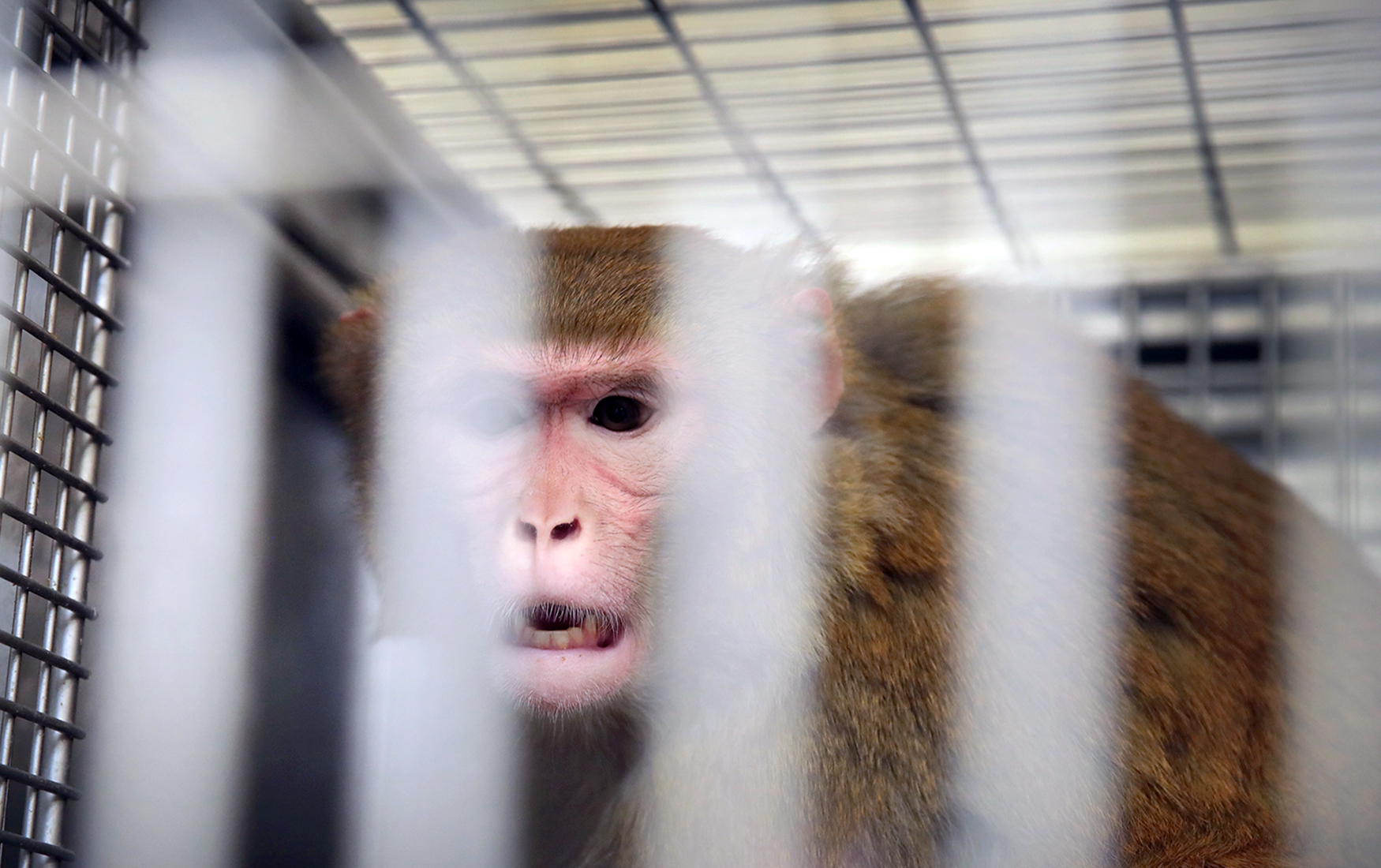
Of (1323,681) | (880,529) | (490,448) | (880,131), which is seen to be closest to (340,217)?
(490,448)

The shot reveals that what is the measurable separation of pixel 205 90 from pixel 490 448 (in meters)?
0.48

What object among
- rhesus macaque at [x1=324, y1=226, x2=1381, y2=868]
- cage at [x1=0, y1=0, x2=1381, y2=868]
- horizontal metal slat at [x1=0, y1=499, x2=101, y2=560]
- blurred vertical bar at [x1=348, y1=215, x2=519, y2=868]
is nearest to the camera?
horizontal metal slat at [x1=0, y1=499, x2=101, y2=560]

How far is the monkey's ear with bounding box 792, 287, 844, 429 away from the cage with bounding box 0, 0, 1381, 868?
0.10 m

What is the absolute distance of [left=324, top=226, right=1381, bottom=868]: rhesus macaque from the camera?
4.63 ft

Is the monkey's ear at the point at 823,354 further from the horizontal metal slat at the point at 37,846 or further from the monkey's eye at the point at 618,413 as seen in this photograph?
the horizontal metal slat at the point at 37,846

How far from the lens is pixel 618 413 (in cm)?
153

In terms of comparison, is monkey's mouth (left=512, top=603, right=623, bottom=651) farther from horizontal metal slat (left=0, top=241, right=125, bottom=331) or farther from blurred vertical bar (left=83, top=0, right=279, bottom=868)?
horizontal metal slat (left=0, top=241, right=125, bottom=331)

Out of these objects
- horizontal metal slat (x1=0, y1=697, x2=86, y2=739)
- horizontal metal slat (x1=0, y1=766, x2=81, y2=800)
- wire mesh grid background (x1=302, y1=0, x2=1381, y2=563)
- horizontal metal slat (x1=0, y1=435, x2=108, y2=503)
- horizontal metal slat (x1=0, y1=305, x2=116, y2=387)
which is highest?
wire mesh grid background (x1=302, y1=0, x2=1381, y2=563)

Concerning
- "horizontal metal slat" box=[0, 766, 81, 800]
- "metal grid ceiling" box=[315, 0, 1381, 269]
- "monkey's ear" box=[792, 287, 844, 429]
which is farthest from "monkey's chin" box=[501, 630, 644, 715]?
"metal grid ceiling" box=[315, 0, 1381, 269]

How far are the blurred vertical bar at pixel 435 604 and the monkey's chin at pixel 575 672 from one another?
0.05 m

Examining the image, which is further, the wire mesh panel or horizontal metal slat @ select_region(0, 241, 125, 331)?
the wire mesh panel

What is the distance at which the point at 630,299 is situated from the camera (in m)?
1.54

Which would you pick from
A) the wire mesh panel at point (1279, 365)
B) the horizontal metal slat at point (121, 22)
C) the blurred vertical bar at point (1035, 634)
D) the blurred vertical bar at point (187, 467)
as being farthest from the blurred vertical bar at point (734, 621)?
the wire mesh panel at point (1279, 365)

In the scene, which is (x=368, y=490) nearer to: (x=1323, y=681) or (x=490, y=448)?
(x=490, y=448)
